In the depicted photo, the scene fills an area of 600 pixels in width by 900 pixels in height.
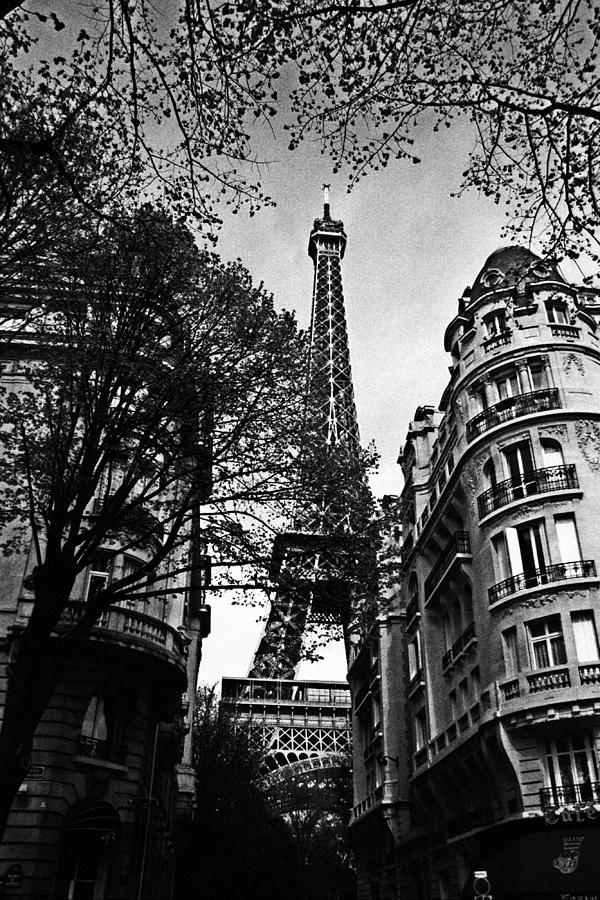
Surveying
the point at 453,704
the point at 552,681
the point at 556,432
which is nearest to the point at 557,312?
the point at 556,432

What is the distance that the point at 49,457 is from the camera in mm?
17266

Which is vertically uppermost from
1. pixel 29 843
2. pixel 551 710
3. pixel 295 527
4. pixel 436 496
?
pixel 436 496

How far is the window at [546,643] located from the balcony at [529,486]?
14.0 ft

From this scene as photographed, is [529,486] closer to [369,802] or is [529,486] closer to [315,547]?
[315,547]

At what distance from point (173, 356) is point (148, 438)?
6.85ft

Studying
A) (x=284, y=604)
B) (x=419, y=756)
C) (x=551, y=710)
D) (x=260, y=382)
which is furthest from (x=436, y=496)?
(x=260, y=382)

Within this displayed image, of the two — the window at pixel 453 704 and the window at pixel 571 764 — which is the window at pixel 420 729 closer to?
the window at pixel 453 704

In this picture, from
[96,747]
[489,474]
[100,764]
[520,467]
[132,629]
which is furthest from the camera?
[489,474]

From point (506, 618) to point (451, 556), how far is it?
5.08 metres

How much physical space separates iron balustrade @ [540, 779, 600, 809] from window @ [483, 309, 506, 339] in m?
16.6

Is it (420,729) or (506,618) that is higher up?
(506,618)

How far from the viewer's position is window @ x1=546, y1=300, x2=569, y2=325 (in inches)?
1138

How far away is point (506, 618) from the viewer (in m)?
23.9

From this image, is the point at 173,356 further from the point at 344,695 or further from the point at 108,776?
the point at 344,695
